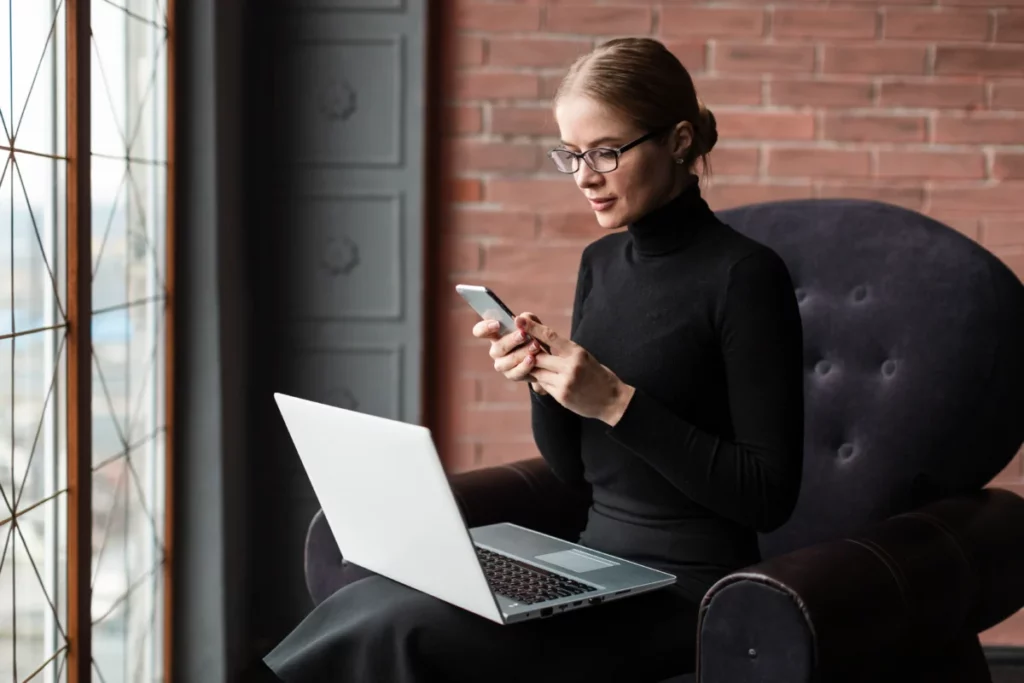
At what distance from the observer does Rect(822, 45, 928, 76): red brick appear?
8.96ft

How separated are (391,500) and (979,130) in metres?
1.94

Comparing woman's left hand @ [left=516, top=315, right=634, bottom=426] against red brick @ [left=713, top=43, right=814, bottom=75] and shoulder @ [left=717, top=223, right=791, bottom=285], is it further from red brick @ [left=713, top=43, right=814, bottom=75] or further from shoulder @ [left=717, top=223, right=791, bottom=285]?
red brick @ [left=713, top=43, right=814, bottom=75]

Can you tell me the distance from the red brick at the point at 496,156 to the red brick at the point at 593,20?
0.94ft

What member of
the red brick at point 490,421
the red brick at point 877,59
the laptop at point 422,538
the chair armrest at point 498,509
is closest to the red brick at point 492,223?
the red brick at point 490,421

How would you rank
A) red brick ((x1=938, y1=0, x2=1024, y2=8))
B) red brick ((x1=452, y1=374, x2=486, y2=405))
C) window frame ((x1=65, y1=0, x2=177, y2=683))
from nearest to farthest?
window frame ((x1=65, y1=0, x2=177, y2=683)), red brick ((x1=938, y1=0, x2=1024, y2=8)), red brick ((x1=452, y1=374, x2=486, y2=405))

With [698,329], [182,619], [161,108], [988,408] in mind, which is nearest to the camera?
[698,329]

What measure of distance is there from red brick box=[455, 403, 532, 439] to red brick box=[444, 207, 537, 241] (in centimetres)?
42

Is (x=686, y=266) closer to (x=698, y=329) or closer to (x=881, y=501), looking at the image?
(x=698, y=329)

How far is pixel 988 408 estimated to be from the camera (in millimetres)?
1733

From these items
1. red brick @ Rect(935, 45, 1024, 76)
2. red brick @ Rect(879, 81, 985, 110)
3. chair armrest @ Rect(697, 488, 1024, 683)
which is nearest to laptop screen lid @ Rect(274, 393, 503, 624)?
chair armrest @ Rect(697, 488, 1024, 683)

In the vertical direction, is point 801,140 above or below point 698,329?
above

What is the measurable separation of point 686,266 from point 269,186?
1.39m

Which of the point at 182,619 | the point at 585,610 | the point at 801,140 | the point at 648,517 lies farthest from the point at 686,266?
the point at 182,619

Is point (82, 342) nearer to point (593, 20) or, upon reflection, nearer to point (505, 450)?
point (505, 450)
